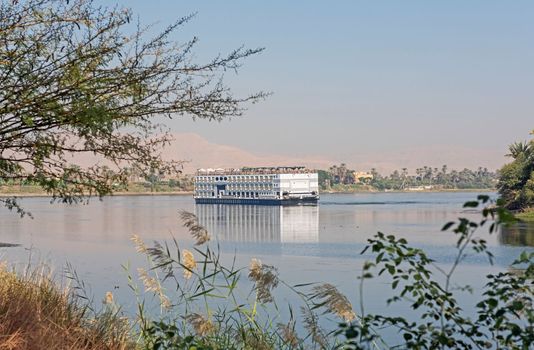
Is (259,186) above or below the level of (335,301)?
above

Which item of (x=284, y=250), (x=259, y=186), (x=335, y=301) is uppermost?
(x=259, y=186)

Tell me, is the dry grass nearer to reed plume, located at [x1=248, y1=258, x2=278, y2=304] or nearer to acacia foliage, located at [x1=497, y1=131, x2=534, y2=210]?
reed plume, located at [x1=248, y1=258, x2=278, y2=304]

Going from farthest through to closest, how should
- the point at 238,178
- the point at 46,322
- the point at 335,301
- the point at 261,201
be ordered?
the point at 238,178 → the point at 261,201 → the point at 46,322 → the point at 335,301

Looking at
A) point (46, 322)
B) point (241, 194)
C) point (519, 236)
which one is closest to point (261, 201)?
point (241, 194)

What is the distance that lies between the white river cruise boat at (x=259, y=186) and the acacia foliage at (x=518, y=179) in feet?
203

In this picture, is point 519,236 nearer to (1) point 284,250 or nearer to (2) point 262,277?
(1) point 284,250

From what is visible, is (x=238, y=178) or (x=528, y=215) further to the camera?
(x=238, y=178)

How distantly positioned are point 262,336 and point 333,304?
145 centimetres

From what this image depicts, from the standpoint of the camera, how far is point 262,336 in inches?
339

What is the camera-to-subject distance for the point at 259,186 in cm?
14700

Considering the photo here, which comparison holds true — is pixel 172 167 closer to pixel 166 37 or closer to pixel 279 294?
pixel 166 37

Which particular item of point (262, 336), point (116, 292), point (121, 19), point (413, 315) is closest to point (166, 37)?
point (121, 19)

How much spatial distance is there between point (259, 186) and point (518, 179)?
7580cm

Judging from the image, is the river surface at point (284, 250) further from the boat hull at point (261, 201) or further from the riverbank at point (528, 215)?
the boat hull at point (261, 201)
